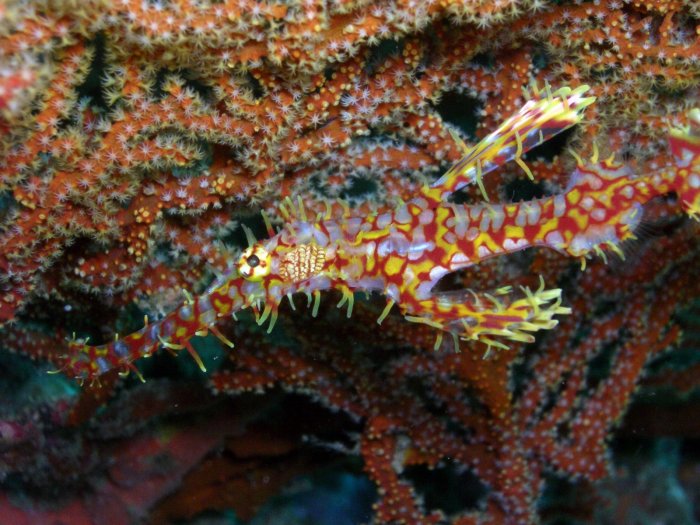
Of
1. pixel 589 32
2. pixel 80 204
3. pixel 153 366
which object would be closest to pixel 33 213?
pixel 80 204

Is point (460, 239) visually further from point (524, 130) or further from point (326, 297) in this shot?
point (326, 297)

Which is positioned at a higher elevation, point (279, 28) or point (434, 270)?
point (279, 28)


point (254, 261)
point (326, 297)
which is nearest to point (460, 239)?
point (254, 261)

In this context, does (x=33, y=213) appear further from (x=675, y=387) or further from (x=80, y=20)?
(x=675, y=387)

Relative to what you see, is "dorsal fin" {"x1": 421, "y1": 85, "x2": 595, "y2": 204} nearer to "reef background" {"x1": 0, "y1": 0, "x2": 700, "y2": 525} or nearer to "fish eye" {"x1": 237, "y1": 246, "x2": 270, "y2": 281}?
"reef background" {"x1": 0, "y1": 0, "x2": 700, "y2": 525}

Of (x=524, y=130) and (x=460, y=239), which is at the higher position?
(x=524, y=130)

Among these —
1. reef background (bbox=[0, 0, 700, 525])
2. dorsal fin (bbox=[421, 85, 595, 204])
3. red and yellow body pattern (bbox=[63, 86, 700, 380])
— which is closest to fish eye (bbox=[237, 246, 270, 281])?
red and yellow body pattern (bbox=[63, 86, 700, 380])
